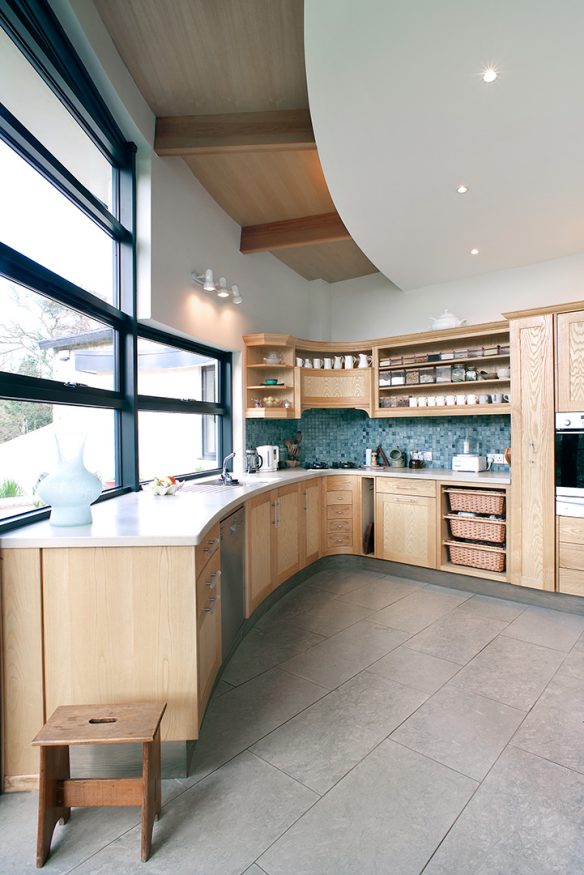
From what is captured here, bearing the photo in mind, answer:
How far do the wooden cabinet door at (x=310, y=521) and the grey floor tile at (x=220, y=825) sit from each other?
2.36 m

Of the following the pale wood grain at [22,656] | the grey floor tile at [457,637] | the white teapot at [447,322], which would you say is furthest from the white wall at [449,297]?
the pale wood grain at [22,656]

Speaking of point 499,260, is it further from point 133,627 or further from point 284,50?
point 133,627

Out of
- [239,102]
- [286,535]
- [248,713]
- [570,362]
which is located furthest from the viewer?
[286,535]

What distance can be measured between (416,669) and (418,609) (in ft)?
3.10

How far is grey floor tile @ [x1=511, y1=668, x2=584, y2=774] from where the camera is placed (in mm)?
1899

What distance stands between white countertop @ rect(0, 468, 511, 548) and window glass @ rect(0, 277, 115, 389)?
70 centimetres

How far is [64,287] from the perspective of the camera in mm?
2256

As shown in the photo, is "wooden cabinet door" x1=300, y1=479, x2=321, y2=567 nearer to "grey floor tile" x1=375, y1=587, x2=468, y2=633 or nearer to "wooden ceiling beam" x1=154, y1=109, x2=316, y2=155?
"grey floor tile" x1=375, y1=587, x2=468, y2=633

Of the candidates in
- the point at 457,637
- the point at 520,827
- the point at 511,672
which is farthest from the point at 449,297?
Result: the point at 520,827

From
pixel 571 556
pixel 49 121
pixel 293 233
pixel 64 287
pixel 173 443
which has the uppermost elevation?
pixel 293 233

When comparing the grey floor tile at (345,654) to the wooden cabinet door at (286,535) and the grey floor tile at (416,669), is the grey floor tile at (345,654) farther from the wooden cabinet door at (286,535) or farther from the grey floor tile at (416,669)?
the wooden cabinet door at (286,535)

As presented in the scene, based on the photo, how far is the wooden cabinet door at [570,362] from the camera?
3355mm

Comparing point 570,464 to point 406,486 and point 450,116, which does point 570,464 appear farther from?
point 450,116

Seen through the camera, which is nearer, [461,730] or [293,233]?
[461,730]
